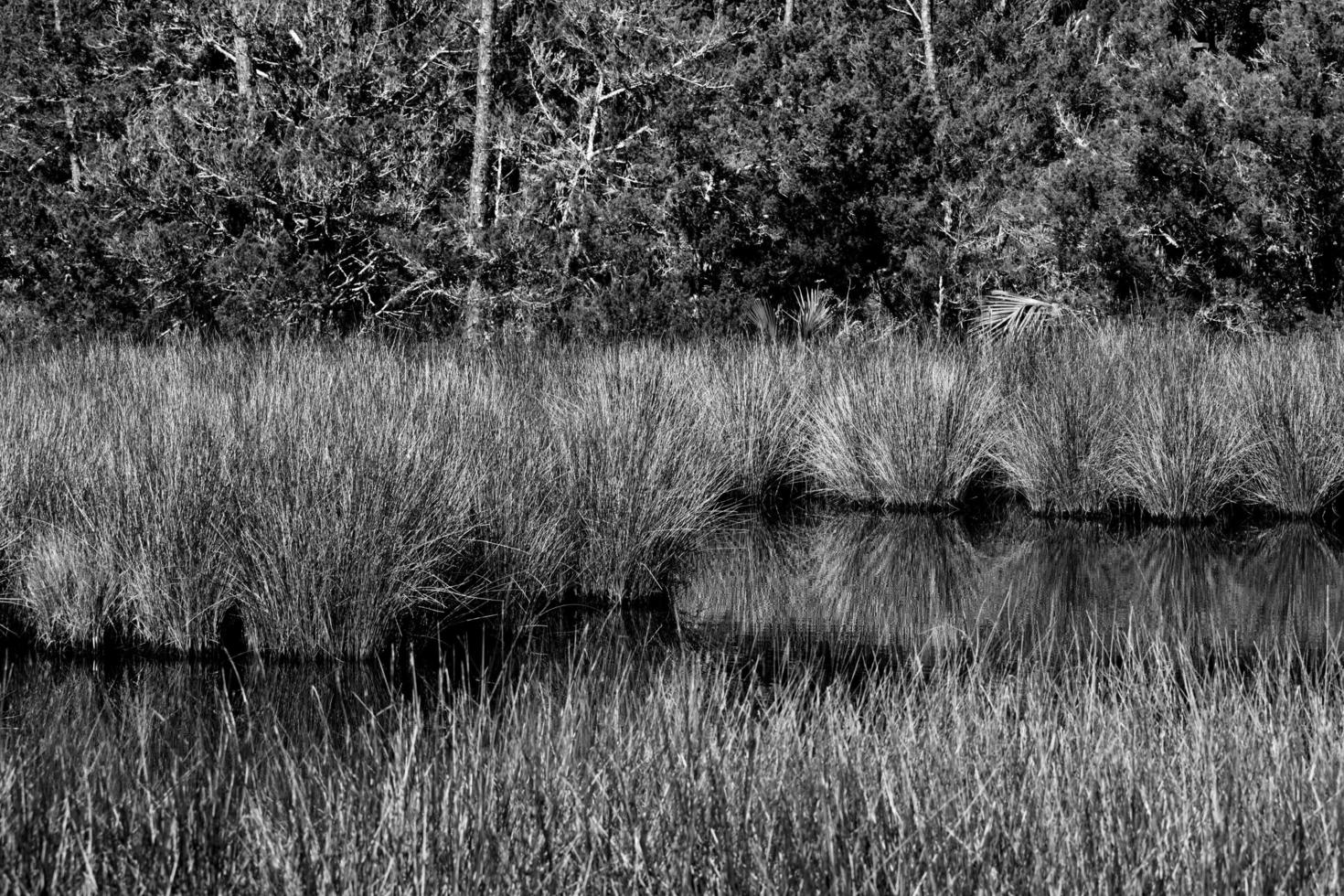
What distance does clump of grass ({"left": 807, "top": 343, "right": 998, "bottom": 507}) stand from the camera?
26.6 ft

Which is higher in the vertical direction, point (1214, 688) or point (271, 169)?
point (271, 169)

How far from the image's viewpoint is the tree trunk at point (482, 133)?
14602mm

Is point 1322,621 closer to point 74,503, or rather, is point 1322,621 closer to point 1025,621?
point 1025,621

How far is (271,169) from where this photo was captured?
47.3 ft

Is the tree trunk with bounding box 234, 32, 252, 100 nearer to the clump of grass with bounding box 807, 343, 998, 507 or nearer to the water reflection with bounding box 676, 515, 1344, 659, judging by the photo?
the clump of grass with bounding box 807, 343, 998, 507

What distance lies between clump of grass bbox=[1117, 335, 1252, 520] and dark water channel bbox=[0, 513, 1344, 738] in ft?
0.97

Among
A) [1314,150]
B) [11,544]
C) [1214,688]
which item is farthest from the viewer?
[1314,150]

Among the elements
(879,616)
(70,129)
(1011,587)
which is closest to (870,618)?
(879,616)

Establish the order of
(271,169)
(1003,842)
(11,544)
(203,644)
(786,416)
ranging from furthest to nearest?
(271,169) → (786,416) → (11,544) → (203,644) → (1003,842)

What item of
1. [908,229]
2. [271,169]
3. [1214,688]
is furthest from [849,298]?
[1214,688]

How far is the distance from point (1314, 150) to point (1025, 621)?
9696mm

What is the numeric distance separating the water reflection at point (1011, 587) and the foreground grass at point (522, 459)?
16.2 inches

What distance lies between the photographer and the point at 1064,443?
309 inches

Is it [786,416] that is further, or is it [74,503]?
[786,416]
